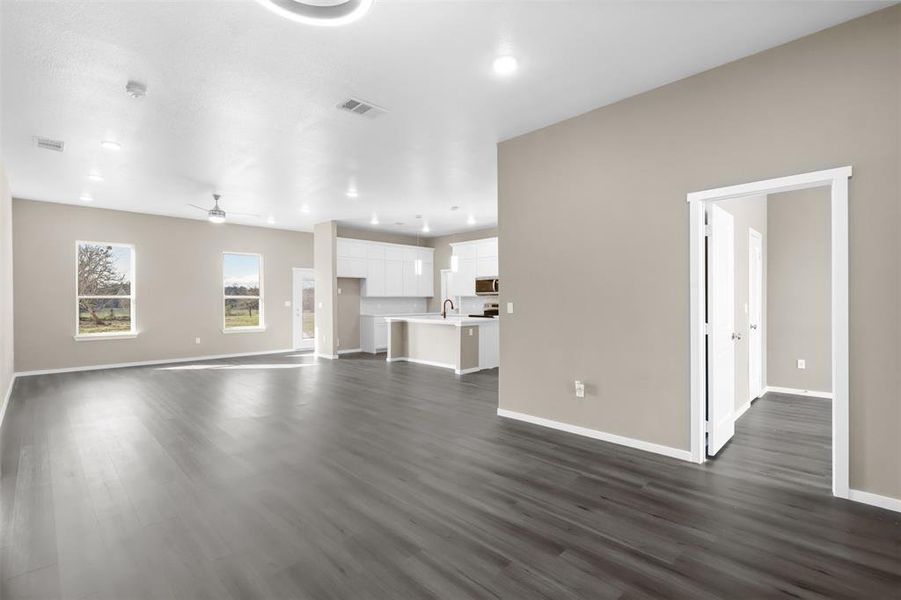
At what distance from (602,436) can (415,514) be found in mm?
1969

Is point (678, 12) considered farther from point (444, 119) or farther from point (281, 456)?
point (281, 456)

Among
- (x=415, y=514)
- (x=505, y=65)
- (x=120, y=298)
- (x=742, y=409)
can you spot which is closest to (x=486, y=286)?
(x=742, y=409)

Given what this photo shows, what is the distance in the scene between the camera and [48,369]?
23.6 feet

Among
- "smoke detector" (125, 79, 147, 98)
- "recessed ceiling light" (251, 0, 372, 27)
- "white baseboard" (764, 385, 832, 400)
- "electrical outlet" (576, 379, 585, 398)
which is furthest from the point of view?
"white baseboard" (764, 385, 832, 400)

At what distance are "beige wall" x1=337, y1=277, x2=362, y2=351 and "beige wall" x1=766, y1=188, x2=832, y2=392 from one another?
26.2ft

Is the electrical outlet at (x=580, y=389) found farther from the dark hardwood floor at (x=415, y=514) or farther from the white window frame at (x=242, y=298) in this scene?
the white window frame at (x=242, y=298)

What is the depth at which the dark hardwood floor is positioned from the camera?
1904 mm

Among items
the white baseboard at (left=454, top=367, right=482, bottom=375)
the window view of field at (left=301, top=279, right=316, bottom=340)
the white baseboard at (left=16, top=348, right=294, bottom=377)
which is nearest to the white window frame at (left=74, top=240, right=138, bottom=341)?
the white baseboard at (left=16, top=348, right=294, bottom=377)

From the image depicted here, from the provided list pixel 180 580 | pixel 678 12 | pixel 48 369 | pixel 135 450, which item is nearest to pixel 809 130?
pixel 678 12

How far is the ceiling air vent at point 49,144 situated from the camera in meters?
4.36

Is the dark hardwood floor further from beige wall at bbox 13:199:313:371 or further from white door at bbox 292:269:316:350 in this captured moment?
white door at bbox 292:269:316:350

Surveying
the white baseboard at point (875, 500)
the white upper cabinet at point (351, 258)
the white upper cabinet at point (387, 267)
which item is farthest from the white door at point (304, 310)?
the white baseboard at point (875, 500)

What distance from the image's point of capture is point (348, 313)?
33.4ft

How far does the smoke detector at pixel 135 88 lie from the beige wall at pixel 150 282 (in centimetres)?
570
